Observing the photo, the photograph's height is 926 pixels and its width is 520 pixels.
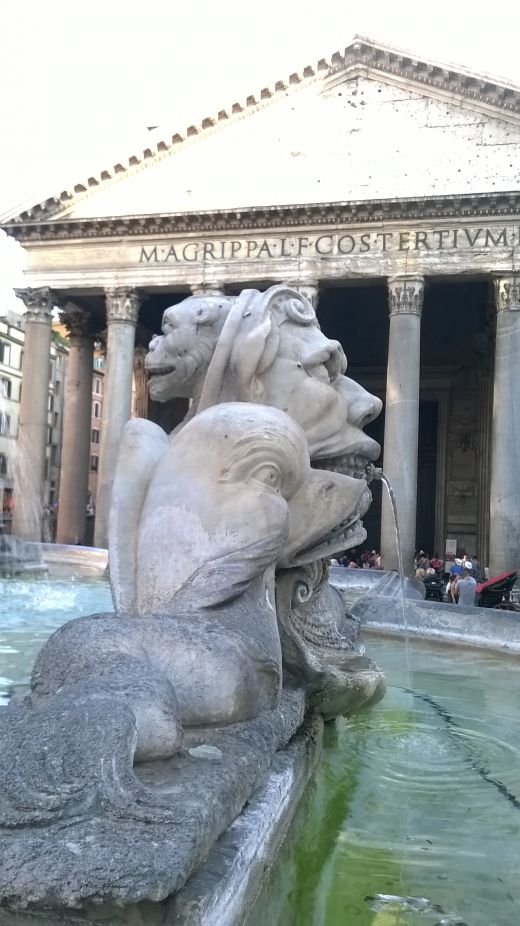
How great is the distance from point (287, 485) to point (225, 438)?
0.24m

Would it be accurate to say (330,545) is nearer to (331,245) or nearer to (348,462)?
(348,462)

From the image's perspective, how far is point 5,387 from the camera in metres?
37.7

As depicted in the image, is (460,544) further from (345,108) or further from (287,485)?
(287,485)

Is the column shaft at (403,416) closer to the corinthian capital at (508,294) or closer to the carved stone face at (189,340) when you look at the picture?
the corinthian capital at (508,294)

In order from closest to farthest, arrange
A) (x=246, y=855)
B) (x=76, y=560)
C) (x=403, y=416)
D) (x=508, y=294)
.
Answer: (x=246, y=855) < (x=76, y=560) < (x=508, y=294) < (x=403, y=416)

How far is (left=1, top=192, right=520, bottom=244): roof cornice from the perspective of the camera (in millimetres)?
18594

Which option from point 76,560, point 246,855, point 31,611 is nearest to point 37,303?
point 76,560

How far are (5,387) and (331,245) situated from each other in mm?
22464

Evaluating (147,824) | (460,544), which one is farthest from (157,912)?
(460,544)

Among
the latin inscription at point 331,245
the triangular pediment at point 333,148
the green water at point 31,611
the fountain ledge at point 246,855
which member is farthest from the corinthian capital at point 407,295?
the fountain ledge at point 246,855

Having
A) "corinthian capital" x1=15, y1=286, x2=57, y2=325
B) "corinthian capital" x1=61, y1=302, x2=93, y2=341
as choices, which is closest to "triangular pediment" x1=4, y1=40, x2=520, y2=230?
"corinthian capital" x1=15, y1=286, x2=57, y2=325

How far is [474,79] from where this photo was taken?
19016mm

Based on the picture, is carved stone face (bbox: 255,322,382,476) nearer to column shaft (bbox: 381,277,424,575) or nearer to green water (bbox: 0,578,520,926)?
green water (bbox: 0,578,520,926)

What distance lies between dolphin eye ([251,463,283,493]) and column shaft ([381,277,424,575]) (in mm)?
16375
